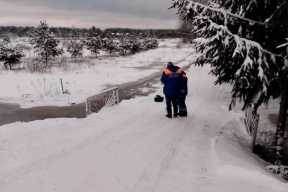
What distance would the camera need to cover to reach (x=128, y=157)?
5047mm

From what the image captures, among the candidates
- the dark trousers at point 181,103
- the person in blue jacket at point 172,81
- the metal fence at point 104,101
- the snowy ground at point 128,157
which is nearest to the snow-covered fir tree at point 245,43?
the person in blue jacket at point 172,81

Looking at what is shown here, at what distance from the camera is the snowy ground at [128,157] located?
4051mm

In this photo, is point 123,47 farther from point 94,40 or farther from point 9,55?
point 9,55

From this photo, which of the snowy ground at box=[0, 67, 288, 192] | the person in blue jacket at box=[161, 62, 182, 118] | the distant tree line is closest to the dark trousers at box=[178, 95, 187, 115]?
the person in blue jacket at box=[161, 62, 182, 118]

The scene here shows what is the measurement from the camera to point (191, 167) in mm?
4727

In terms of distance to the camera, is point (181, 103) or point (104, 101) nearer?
point (181, 103)

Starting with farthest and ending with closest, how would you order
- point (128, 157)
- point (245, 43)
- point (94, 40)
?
point (94, 40), point (245, 43), point (128, 157)

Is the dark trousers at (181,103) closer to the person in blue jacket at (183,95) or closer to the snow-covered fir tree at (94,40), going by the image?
the person in blue jacket at (183,95)

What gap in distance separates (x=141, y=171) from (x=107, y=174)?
56 centimetres

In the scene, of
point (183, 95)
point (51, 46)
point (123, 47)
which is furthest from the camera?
point (123, 47)

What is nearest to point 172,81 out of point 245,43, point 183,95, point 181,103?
point 183,95

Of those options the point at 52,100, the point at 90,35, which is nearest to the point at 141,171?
the point at 52,100

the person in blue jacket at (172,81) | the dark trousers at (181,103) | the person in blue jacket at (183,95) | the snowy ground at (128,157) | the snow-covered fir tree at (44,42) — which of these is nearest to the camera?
the snowy ground at (128,157)

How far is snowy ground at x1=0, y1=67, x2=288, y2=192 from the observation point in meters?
4.05
